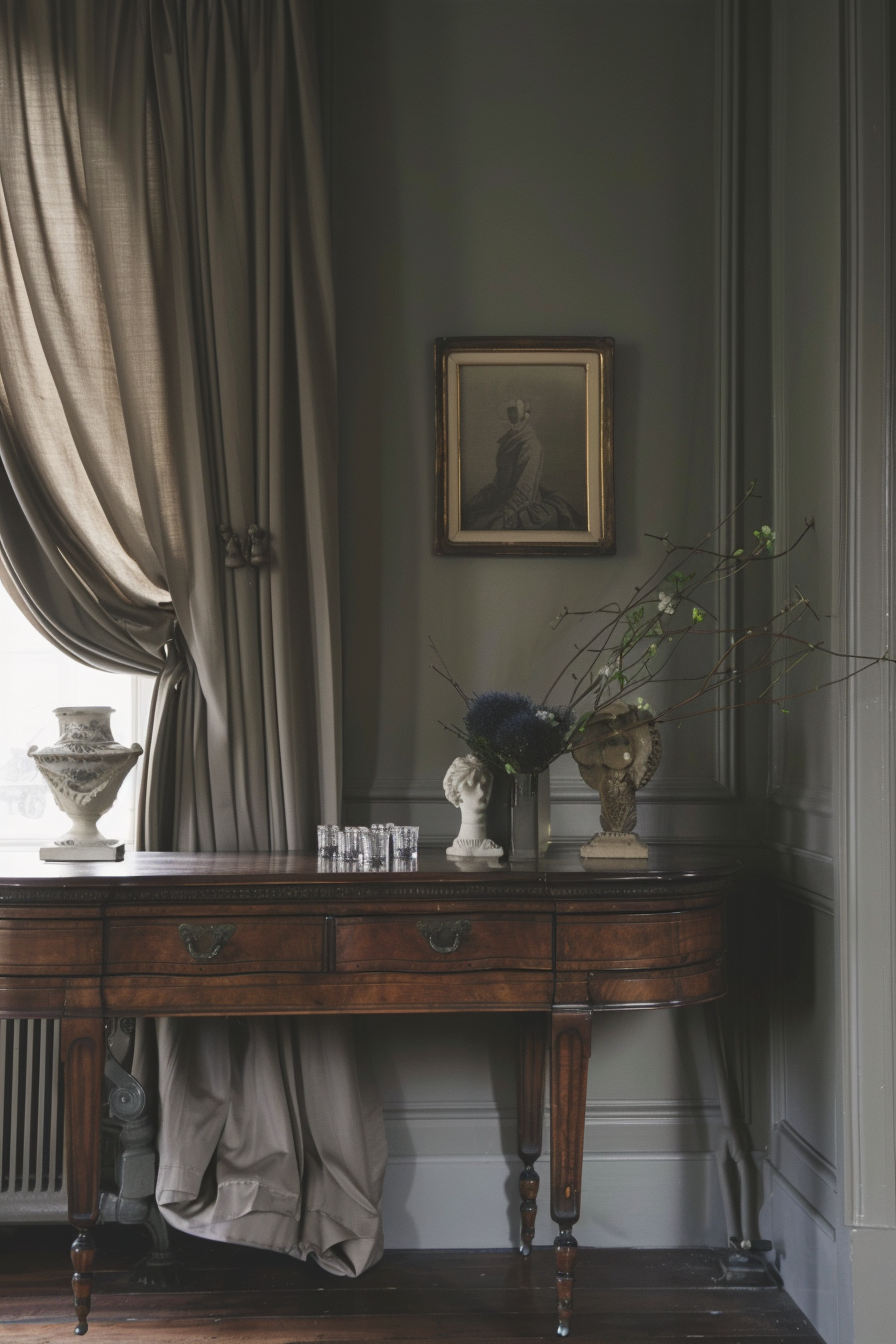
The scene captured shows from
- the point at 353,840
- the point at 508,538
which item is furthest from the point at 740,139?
the point at 353,840

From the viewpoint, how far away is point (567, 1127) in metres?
2.11

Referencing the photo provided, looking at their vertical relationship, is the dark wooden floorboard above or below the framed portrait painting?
below

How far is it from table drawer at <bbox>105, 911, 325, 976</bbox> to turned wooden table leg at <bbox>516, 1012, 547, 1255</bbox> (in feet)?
2.42

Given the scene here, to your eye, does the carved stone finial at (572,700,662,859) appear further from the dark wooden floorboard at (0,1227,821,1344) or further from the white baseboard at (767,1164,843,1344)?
the dark wooden floorboard at (0,1227,821,1344)

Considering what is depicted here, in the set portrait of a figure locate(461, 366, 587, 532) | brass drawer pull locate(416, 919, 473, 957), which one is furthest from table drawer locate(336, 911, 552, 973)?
portrait of a figure locate(461, 366, 587, 532)

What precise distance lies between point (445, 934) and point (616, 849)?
45cm

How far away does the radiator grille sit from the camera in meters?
2.58

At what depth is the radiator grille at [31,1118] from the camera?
2.58 meters

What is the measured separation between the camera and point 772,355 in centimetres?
277

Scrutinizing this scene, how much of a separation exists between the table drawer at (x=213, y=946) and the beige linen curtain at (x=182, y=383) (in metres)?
0.51

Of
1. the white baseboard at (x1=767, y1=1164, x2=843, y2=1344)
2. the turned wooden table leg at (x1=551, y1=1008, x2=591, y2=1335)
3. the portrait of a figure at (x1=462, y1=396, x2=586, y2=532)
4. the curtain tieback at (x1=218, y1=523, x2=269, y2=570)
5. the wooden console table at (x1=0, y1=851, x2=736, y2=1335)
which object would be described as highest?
the portrait of a figure at (x1=462, y1=396, x2=586, y2=532)

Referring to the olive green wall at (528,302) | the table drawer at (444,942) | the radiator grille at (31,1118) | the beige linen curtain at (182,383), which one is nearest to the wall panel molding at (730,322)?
the olive green wall at (528,302)

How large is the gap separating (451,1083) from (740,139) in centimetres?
251

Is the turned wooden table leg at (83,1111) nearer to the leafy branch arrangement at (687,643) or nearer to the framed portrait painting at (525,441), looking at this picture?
the leafy branch arrangement at (687,643)
